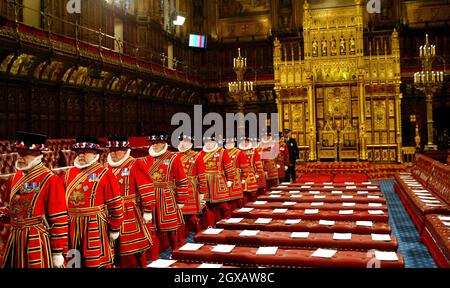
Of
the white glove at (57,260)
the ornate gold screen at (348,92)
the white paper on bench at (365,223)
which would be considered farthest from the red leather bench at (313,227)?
the ornate gold screen at (348,92)

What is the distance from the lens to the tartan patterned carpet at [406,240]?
17.8ft

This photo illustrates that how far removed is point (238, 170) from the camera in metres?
8.47

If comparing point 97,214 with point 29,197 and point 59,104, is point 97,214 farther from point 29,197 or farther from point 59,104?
point 59,104

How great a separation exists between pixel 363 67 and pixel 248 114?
7464 mm

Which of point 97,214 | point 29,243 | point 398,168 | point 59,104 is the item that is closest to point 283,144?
point 398,168

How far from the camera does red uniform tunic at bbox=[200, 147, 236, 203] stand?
7664 mm

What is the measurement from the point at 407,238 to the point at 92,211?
5.21 m

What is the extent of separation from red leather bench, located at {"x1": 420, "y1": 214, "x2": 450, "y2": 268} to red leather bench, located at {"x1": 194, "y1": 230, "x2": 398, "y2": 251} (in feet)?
2.39

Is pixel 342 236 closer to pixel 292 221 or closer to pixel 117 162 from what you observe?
pixel 292 221

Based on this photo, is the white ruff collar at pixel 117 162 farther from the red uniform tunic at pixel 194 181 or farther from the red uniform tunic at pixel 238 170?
the red uniform tunic at pixel 238 170

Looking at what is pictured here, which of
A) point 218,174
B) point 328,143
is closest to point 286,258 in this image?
point 218,174

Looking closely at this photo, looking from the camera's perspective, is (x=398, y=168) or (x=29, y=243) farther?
(x=398, y=168)

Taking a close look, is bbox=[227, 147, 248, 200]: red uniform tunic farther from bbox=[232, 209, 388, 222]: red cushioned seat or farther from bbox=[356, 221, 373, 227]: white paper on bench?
bbox=[356, 221, 373, 227]: white paper on bench
